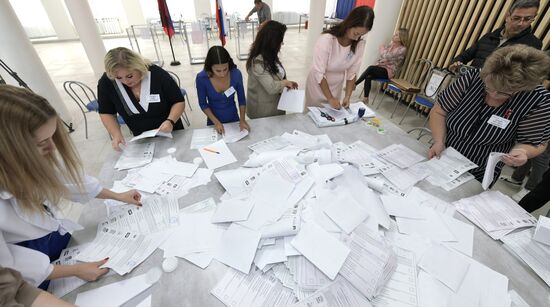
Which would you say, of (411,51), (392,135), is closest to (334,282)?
(392,135)

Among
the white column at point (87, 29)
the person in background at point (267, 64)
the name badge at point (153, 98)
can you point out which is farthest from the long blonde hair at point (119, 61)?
the white column at point (87, 29)

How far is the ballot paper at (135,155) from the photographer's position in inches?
54.1

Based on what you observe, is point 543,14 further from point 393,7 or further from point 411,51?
point 393,7

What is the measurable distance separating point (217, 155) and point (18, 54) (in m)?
3.16

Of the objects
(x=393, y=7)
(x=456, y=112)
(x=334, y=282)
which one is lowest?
(x=334, y=282)

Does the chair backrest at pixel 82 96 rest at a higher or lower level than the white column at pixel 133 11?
lower

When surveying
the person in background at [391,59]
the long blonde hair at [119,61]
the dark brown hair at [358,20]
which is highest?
the dark brown hair at [358,20]

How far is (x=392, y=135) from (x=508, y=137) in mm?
595

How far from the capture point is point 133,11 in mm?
8555

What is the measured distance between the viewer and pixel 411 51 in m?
4.05

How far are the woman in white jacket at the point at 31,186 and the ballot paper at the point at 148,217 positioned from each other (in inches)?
6.5

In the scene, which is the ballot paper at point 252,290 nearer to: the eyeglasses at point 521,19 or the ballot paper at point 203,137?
the ballot paper at point 203,137

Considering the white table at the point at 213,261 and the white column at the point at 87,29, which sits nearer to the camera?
the white table at the point at 213,261

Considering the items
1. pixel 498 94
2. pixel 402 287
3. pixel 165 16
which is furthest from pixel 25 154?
pixel 165 16
